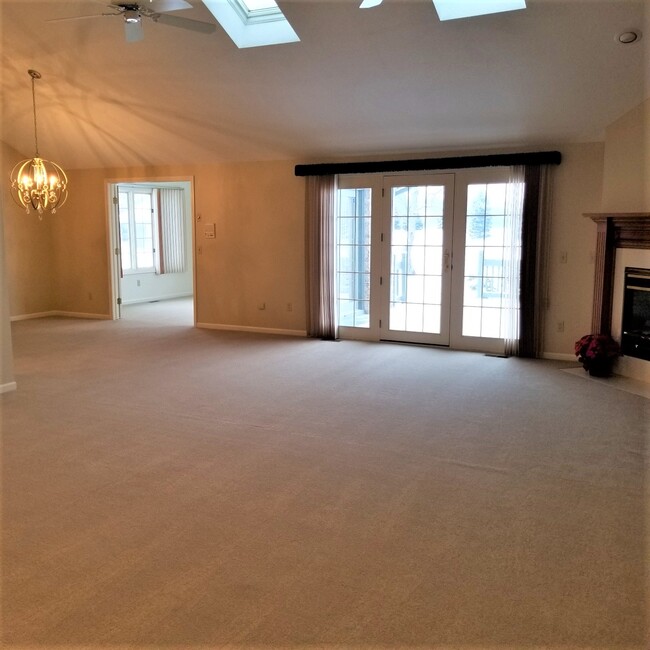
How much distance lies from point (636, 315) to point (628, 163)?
1493mm

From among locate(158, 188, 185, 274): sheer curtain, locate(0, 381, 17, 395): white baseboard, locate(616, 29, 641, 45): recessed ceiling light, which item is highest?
locate(616, 29, 641, 45): recessed ceiling light

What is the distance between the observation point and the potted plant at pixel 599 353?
5750 mm

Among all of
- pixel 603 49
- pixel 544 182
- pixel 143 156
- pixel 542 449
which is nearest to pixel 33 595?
pixel 542 449

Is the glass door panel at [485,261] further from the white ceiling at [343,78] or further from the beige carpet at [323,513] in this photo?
the beige carpet at [323,513]

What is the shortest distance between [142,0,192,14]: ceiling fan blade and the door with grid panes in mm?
3792

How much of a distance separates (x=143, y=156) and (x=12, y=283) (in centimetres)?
306

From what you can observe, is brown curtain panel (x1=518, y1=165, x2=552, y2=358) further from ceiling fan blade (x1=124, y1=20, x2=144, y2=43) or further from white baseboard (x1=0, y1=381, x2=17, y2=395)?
white baseboard (x1=0, y1=381, x2=17, y2=395)

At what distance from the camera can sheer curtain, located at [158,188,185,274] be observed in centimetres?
1209

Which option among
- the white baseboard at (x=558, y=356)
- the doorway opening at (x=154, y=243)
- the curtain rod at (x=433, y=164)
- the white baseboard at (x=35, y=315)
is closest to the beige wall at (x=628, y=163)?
Answer: the curtain rod at (x=433, y=164)

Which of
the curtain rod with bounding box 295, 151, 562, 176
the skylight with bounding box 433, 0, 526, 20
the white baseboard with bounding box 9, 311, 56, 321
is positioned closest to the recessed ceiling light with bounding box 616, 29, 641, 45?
the skylight with bounding box 433, 0, 526, 20

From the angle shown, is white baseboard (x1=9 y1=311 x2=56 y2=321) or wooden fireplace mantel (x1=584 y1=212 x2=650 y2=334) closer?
wooden fireplace mantel (x1=584 y1=212 x2=650 y2=334)

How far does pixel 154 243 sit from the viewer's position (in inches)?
477

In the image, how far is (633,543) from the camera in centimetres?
277

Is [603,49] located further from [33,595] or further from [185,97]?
[33,595]
